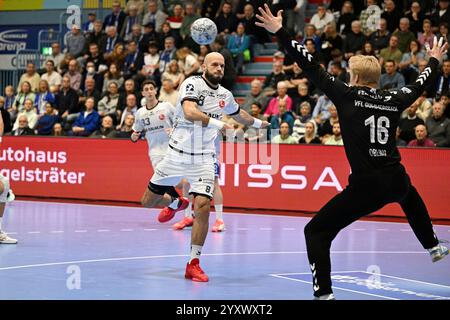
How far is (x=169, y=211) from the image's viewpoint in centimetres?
1434

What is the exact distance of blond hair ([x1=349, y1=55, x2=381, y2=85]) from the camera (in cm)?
800

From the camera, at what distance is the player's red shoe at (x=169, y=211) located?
1435 centimetres

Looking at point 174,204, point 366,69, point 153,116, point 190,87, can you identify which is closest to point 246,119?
point 190,87

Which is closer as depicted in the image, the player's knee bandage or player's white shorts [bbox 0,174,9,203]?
player's white shorts [bbox 0,174,9,203]

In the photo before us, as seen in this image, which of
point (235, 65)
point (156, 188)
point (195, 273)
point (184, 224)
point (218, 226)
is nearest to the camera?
point (195, 273)

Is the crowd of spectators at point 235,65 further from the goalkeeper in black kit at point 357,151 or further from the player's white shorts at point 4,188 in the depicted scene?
the goalkeeper in black kit at point 357,151

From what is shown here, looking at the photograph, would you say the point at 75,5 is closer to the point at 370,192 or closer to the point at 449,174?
the point at 449,174

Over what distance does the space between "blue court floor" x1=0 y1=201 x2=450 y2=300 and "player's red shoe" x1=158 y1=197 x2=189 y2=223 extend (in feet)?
0.69

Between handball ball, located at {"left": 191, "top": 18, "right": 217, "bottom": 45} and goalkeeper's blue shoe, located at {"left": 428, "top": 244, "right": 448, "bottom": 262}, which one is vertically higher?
handball ball, located at {"left": 191, "top": 18, "right": 217, "bottom": 45}

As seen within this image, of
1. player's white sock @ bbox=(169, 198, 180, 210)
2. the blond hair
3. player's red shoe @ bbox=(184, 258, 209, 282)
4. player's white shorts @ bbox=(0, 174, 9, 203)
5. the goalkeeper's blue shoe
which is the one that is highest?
the blond hair

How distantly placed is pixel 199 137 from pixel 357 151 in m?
3.08

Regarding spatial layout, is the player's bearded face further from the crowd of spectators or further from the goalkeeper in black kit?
the crowd of spectators

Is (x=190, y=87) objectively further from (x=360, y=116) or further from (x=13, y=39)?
(x=13, y=39)

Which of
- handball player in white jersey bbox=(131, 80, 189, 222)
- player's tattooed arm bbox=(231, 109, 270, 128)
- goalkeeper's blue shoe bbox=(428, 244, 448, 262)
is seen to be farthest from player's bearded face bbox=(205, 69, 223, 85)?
handball player in white jersey bbox=(131, 80, 189, 222)
